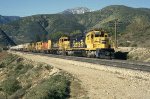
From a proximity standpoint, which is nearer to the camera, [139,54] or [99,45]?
[99,45]

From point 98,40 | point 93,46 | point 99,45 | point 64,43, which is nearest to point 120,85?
point 99,45

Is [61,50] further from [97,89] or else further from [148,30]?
[97,89]

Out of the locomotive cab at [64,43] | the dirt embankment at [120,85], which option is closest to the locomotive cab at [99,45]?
the locomotive cab at [64,43]

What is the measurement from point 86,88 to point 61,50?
4407cm

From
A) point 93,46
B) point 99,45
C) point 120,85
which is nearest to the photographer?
point 120,85

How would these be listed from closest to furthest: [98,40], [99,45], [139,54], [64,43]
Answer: [99,45], [98,40], [139,54], [64,43]

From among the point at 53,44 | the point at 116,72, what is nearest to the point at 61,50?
the point at 53,44

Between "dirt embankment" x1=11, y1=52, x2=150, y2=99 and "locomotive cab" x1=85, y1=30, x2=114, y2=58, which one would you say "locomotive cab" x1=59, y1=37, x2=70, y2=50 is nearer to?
"locomotive cab" x1=85, y1=30, x2=114, y2=58

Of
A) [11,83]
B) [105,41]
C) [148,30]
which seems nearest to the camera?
[11,83]

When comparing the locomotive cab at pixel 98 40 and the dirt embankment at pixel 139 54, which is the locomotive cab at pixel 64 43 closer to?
the locomotive cab at pixel 98 40

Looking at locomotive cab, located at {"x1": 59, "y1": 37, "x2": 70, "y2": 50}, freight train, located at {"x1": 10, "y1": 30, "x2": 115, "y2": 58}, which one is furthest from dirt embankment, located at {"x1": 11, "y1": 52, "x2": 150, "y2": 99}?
locomotive cab, located at {"x1": 59, "y1": 37, "x2": 70, "y2": 50}

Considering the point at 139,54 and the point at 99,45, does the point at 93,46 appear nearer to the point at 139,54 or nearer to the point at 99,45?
the point at 99,45

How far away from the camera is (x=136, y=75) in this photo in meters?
25.3

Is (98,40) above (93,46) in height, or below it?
above
